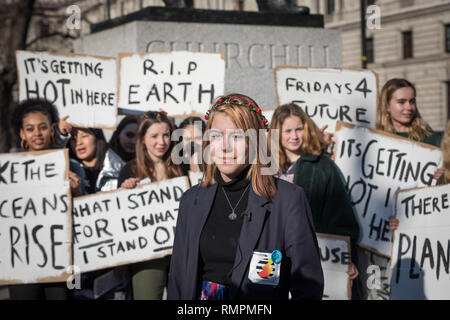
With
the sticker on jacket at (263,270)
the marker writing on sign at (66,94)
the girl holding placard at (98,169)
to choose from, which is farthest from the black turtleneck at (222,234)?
the marker writing on sign at (66,94)

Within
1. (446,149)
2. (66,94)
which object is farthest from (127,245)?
(446,149)

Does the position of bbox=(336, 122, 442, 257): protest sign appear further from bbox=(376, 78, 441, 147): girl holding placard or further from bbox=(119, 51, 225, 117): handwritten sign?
bbox=(119, 51, 225, 117): handwritten sign

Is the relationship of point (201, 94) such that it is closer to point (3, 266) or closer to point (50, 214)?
point (50, 214)

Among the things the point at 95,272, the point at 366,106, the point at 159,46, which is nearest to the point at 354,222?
the point at 366,106

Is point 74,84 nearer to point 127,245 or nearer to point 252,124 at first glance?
point 127,245

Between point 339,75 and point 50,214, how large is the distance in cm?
242

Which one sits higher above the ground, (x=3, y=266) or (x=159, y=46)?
(x=159, y=46)

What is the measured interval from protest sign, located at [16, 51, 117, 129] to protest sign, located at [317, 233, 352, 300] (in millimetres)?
1758

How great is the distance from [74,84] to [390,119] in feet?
7.64

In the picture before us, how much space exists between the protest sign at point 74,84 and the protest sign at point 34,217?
428mm

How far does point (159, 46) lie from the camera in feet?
18.2

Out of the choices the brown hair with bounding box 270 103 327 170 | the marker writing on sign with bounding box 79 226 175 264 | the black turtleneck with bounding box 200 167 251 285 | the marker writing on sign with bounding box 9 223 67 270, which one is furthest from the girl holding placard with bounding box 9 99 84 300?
the black turtleneck with bounding box 200 167 251 285

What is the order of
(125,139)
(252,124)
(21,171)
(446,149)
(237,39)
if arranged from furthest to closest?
(237,39) → (125,139) → (21,171) → (446,149) → (252,124)

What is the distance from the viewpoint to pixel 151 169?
15.2ft
